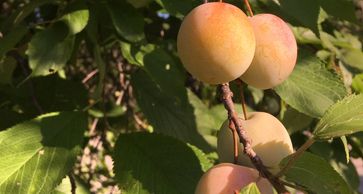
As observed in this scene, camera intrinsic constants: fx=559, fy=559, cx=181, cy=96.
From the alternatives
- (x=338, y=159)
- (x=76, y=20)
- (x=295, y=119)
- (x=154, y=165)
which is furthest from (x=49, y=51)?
(x=338, y=159)

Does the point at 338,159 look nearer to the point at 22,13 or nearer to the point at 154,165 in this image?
the point at 154,165

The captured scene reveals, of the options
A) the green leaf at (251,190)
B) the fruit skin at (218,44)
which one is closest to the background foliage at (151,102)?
the green leaf at (251,190)

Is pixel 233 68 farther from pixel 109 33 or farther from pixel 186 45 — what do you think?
pixel 109 33

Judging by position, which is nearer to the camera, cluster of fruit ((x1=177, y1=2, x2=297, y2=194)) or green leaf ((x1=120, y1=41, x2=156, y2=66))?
cluster of fruit ((x1=177, y1=2, x2=297, y2=194))

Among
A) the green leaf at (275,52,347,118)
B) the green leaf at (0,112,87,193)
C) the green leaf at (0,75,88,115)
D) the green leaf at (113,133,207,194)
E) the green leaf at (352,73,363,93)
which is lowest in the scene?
the green leaf at (0,75,88,115)

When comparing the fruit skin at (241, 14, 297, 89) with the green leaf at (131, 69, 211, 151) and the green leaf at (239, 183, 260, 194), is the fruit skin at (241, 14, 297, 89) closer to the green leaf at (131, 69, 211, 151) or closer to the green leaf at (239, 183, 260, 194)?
the green leaf at (239, 183, 260, 194)

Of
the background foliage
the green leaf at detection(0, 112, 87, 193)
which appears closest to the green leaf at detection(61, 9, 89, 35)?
the background foliage

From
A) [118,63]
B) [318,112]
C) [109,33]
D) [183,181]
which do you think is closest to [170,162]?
[183,181]
